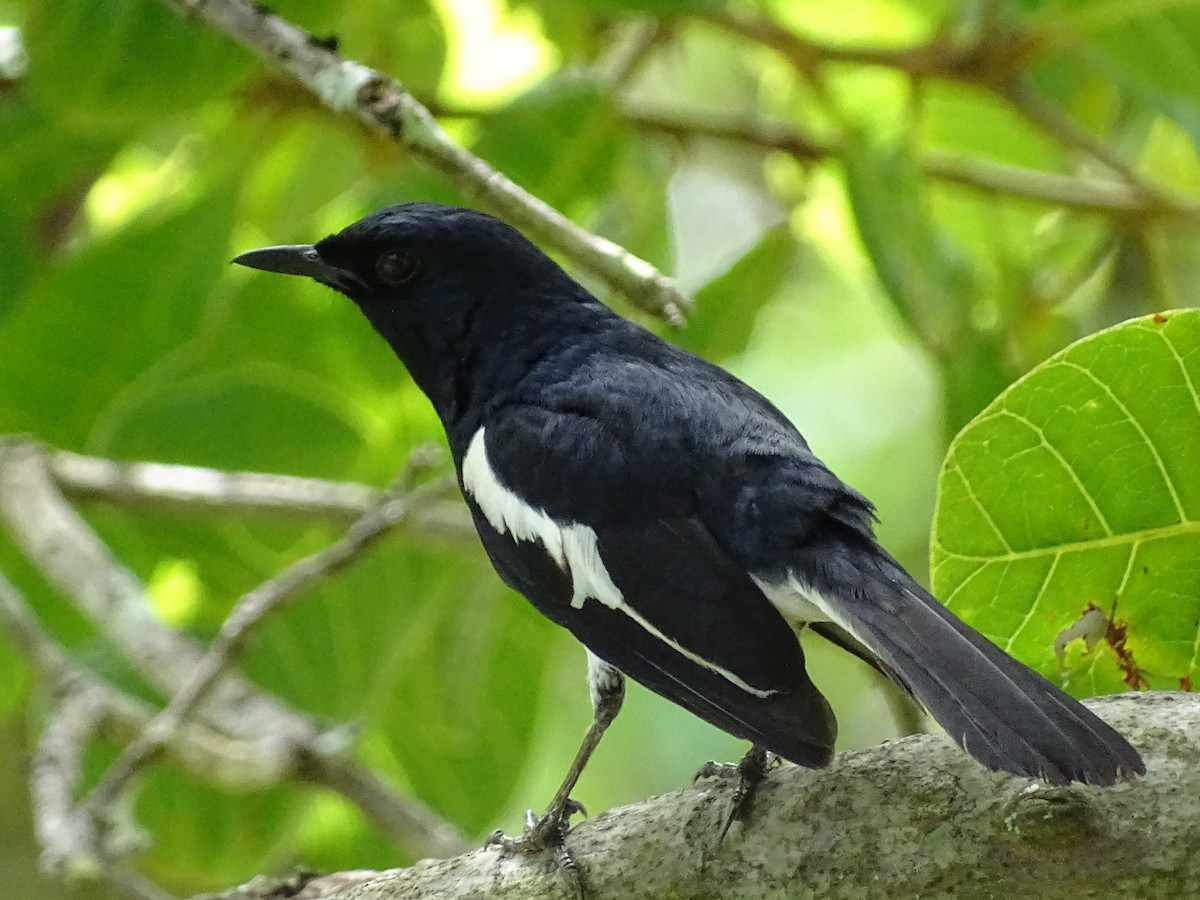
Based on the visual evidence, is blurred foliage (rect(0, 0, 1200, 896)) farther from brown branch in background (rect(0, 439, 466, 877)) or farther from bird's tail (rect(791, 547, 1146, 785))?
bird's tail (rect(791, 547, 1146, 785))

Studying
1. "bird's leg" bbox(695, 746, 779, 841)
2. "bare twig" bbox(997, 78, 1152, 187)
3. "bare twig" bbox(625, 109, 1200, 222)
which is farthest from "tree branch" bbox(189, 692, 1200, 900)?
"bare twig" bbox(625, 109, 1200, 222)

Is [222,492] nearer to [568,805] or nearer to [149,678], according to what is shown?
[149,678]

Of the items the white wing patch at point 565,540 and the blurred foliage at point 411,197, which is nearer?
the white wing patch at point 565,540

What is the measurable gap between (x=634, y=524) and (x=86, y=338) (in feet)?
5.34

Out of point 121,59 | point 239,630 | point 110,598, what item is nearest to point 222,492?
point 110,598

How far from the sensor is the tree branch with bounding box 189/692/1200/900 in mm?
1430

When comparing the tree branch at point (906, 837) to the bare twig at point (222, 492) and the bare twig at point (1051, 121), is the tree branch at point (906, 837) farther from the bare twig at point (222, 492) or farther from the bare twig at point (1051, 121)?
the bare twig at point (1051, 121)

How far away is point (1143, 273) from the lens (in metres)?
3.69

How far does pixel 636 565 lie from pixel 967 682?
55 cm

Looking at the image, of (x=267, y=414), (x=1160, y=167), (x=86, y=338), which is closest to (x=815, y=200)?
(x=1160, y=167)

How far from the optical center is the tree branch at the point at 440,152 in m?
1.94

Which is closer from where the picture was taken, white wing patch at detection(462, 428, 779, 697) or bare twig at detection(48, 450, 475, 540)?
white wing patch at detection(462, 428, 779, 697)

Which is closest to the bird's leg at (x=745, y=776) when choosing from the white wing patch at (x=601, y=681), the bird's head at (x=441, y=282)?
the white wing patch at (x=601, y=681)

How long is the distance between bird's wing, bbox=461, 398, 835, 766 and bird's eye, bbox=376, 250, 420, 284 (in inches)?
15.4
